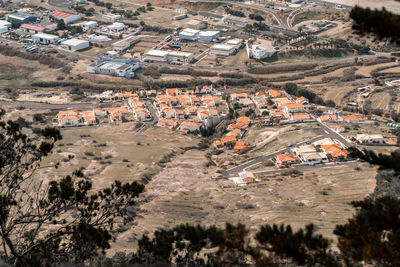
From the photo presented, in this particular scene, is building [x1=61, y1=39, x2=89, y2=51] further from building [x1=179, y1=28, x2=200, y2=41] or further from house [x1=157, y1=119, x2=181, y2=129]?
house [x1=157, y1=119, x2=181, y2=129]

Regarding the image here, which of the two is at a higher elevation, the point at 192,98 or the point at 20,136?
the point at 20,136

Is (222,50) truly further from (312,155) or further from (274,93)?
(312,155)

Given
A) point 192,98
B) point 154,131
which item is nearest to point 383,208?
point 154,131

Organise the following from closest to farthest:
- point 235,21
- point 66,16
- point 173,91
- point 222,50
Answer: point 173,91 < point 222,50 < point 235,21 < point 66,16

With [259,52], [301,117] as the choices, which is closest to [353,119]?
[301,117]

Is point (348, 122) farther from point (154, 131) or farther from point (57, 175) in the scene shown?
point (57, 175)

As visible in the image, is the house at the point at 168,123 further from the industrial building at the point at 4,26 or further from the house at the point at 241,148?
the industrial building at the point at 4,26
